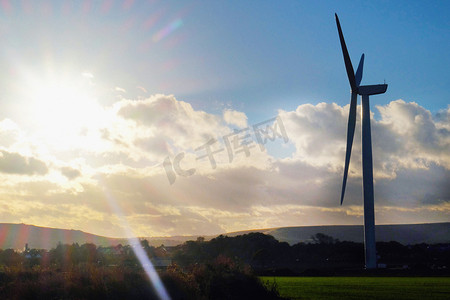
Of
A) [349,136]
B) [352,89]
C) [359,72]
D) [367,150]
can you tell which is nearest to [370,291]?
[349,136]

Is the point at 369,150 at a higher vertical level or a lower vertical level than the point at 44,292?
higher

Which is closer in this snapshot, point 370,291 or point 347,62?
point 370,291

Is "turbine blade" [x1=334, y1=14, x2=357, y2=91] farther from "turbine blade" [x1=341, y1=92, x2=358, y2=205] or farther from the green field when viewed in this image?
the green field

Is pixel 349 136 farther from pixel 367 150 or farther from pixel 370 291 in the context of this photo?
pixel 370 291

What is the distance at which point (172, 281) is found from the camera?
31.0 m

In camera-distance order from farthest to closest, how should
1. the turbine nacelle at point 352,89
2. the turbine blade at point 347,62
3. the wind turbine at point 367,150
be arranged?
the wind turbine at point 367,150 → the turbine nacelle at point 352,89 → the turbine blade at point 347,62

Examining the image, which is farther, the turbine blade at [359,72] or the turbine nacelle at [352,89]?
the turbine blade at [359,72]

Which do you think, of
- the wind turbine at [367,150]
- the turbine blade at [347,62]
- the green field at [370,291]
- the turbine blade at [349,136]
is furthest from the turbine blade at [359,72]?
the green field at [370,291]

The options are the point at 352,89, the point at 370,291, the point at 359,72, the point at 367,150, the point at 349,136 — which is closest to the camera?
the point at 370,291

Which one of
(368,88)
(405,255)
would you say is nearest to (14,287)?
(368,88)

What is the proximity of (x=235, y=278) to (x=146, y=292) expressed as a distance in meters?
9.73

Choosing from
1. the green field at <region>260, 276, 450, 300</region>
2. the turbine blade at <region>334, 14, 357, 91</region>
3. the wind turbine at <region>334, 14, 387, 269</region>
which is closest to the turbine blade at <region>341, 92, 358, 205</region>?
the wind turbine at <region>334, 14, 387, 269</region>

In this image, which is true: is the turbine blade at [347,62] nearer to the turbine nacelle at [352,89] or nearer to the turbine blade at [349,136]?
the turbine nacelle at [352,89]

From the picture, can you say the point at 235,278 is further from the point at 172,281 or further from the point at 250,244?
the point at 250,244
